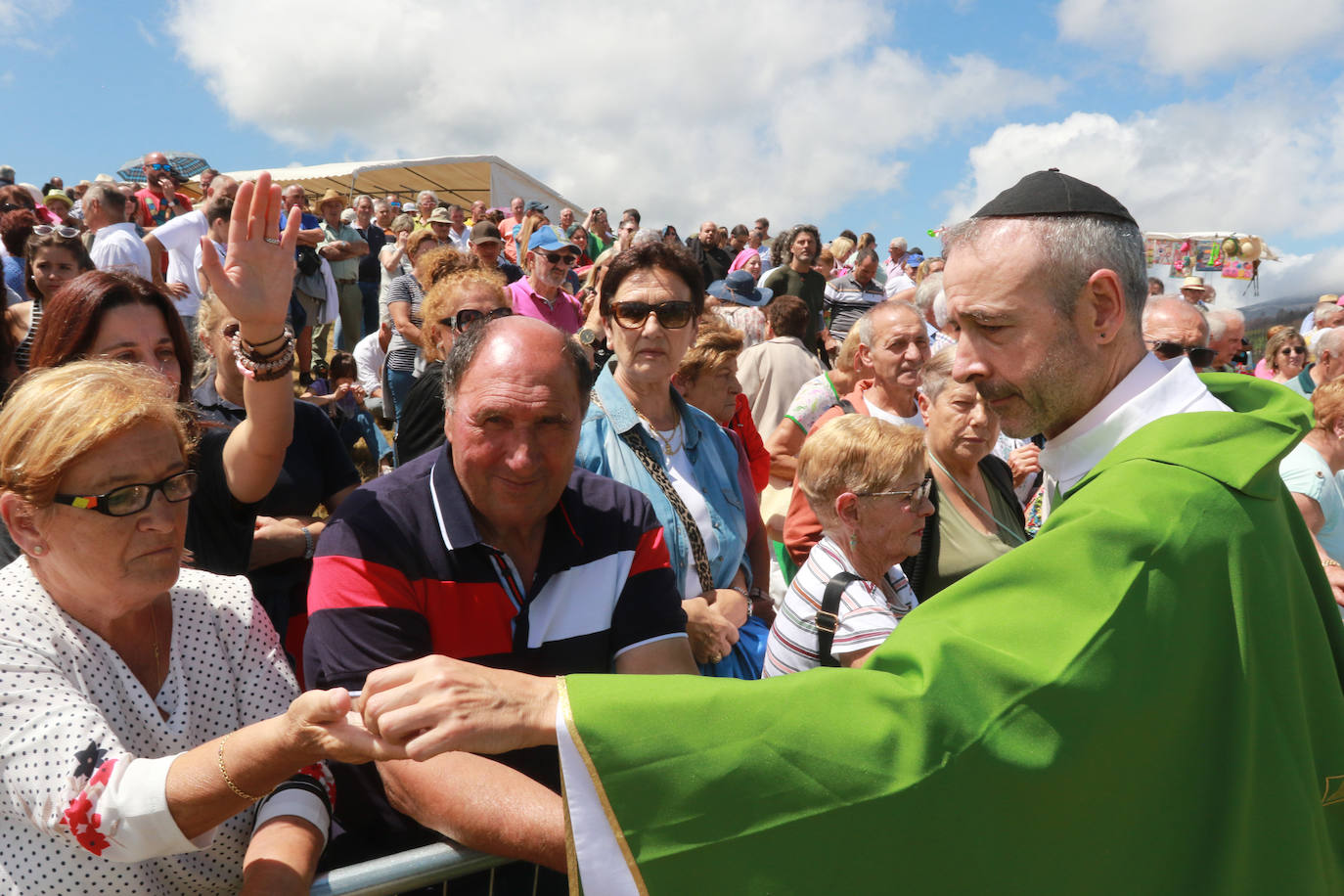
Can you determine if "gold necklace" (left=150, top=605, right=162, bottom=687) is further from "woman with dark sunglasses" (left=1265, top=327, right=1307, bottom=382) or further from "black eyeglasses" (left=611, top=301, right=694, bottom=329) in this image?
"woman with dark sunglasses" (left=1265, top=327, right=1307, bottom=382)

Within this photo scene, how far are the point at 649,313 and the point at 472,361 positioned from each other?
135cm

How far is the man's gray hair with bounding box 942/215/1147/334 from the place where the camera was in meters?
1.94

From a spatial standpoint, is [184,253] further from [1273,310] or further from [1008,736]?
[1273,310]

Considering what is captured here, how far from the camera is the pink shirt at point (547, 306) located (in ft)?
21.3

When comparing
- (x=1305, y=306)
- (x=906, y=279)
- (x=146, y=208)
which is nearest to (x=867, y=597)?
(x=146, y=208)

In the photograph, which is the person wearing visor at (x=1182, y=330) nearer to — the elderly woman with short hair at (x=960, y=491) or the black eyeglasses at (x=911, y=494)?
the elderly woman with short hair at (x=960, y=491)

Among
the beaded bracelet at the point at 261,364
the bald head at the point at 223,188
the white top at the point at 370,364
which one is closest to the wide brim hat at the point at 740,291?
the white top at the point at 370,364

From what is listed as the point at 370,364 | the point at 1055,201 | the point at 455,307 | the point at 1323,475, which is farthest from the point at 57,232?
the point at 1323,475

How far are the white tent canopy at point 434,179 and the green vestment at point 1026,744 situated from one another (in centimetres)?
1781

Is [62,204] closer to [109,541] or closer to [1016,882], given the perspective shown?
[109,541]

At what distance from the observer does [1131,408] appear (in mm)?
1913

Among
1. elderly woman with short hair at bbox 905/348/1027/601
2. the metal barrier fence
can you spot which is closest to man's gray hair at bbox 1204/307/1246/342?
elderly woman with short hair at bbox 905/348/1027/601

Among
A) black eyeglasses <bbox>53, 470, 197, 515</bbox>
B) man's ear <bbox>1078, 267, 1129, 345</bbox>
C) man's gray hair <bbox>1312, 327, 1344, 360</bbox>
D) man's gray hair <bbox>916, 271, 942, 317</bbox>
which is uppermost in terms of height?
man's gray hair <bbox>916, 271, 942, 317</bbox>

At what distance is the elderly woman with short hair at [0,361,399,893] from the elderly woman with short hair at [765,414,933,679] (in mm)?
1491
